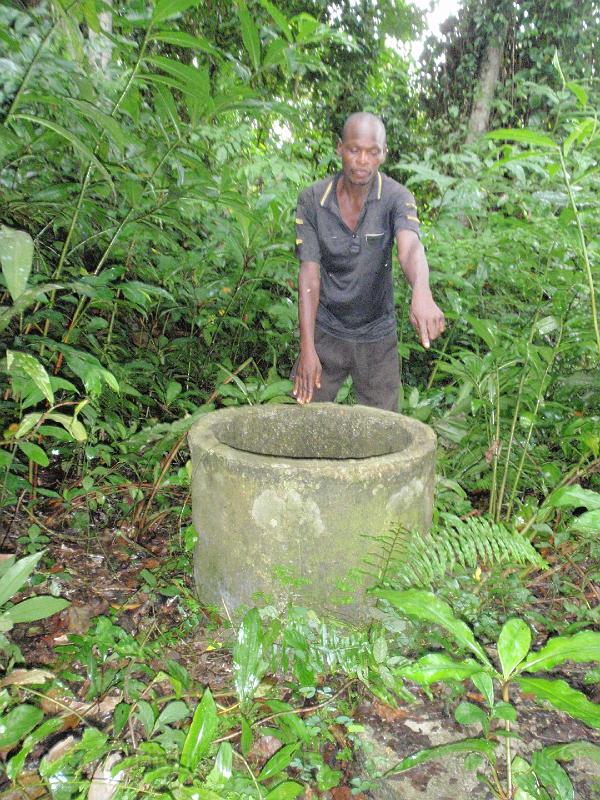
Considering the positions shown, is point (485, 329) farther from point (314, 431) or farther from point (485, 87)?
point (485, 87)

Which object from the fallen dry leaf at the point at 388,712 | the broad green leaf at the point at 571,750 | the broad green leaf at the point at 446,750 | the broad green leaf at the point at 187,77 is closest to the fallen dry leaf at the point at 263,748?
the fallen dry leaf at the point at 388,712

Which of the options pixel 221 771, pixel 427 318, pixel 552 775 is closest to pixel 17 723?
pixel 221 771

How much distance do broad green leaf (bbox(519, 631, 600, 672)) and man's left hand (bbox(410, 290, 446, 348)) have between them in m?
1.30

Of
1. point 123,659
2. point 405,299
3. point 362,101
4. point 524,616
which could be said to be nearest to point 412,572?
point 524,616

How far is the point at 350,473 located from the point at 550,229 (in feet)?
5.46

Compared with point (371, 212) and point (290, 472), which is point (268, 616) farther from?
point (371, 212)

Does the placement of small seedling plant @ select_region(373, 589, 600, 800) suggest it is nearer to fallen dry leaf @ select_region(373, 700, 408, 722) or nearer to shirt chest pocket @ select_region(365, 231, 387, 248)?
fallen dry leaf @ select_region(373, 700, 408, 722)

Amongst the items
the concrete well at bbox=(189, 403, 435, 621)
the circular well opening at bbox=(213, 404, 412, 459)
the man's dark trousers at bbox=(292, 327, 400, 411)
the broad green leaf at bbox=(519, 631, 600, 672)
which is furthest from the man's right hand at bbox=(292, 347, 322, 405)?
the broad green leaf at bbox=(519, 631, 600, 672)

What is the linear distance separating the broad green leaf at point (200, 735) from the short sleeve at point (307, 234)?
6.71 ft

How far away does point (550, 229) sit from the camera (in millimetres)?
2713

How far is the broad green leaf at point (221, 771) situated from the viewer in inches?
56.0

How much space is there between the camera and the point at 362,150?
2.66m

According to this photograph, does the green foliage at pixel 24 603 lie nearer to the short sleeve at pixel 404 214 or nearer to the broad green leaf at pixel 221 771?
the broad green leaf at pixel 221 771

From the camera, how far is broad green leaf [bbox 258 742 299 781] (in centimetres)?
154
